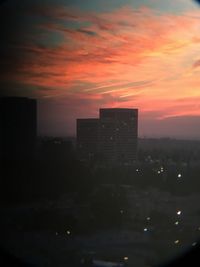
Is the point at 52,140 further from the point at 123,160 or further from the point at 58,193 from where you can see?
the point at 123,160

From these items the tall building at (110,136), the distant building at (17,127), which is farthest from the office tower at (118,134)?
the distant building at (17,127)

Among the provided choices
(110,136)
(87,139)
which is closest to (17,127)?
(87,139)

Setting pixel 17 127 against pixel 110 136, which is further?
pixel 110 136

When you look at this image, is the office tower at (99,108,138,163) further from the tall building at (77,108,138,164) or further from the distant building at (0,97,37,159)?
the distant building at (0,97,37,159)

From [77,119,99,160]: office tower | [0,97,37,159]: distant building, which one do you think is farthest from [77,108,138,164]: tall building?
[0,97,37,159]: distant building

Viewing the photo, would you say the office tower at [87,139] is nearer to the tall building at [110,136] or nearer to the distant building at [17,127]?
the tall building at [110,136]

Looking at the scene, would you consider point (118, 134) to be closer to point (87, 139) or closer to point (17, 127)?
point (87, 139)
